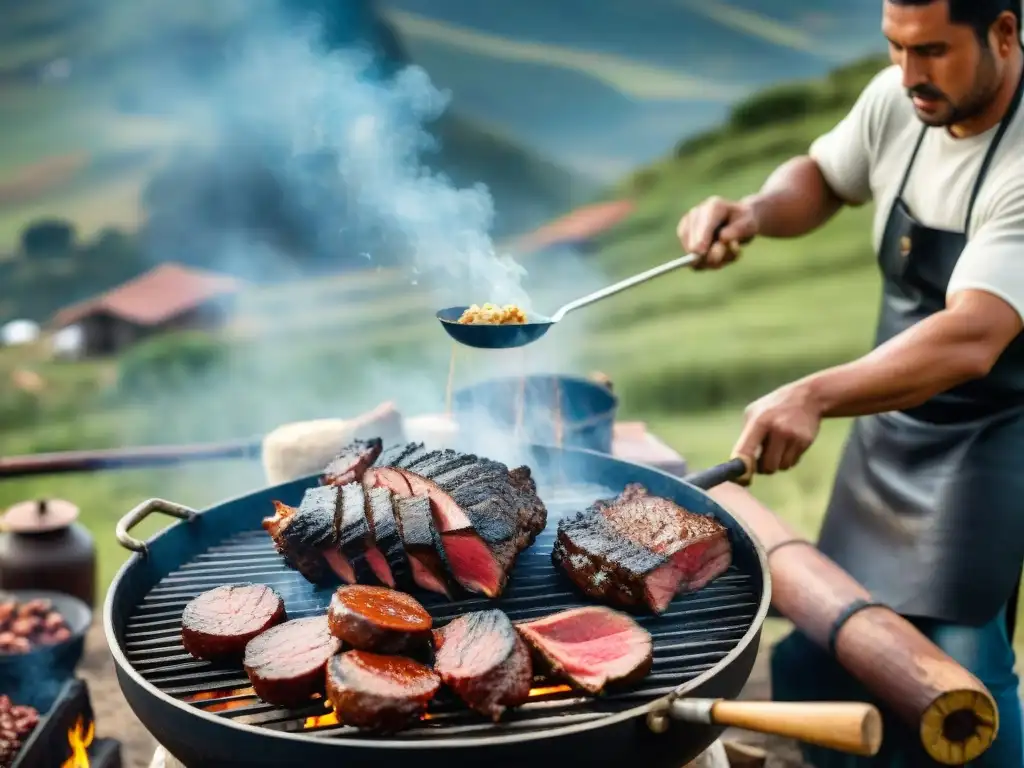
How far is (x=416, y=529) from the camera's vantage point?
2.83m

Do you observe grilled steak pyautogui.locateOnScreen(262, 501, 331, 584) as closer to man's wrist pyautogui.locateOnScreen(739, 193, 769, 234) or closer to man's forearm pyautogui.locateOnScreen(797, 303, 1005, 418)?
man's forearm pyautogui.locateOnScreen(797, 303, 1005, 418)

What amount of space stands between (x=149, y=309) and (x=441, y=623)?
7.99m

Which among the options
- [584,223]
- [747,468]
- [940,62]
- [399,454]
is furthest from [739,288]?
[399,454]

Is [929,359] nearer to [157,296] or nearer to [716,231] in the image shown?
[716,231]

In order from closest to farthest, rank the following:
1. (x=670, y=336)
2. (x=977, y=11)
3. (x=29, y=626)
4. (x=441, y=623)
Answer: (x=441, y=623), (x=977, y=11), (x=29, y=626), (x=670, y=336)

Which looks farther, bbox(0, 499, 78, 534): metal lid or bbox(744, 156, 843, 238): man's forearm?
bbox(0, 499, 78, 534): metal lid

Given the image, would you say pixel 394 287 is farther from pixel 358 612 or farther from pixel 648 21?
pixel 358 612

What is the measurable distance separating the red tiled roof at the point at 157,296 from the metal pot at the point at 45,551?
4.49 metres

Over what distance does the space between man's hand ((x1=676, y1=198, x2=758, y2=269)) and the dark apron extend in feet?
2.30

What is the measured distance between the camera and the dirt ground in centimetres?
463

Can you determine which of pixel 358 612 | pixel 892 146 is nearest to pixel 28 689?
pixel 358 612

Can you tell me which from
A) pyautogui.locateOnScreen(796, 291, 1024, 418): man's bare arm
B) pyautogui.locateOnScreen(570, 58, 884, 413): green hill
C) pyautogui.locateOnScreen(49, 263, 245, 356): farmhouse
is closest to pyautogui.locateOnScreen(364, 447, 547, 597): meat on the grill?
pyautogui.locateOnScreen(796, 291, 1024, 418): man's bare arm

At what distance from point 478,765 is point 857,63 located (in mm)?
10079

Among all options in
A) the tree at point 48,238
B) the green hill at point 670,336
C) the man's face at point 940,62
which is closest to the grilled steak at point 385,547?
the man's face at point 940,62
